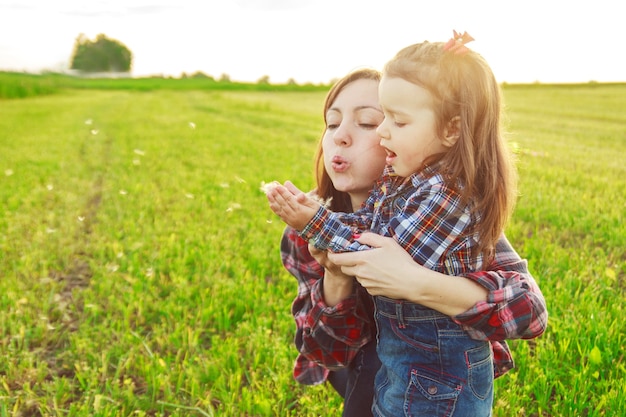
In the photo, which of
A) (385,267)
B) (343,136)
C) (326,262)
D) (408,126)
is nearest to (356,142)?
(343,136)

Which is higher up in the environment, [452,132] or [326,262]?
[452,132]

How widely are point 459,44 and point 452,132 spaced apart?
0.26 meters

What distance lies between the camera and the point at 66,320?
3629 millimetres

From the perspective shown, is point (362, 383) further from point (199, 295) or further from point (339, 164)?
point (199, 295)

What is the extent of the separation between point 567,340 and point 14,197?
6.46 m

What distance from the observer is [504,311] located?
1.63 m

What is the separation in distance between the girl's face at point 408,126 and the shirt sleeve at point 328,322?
607 millimetres

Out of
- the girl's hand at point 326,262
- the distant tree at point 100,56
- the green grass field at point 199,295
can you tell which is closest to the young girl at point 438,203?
the girl's hand at point 326,262

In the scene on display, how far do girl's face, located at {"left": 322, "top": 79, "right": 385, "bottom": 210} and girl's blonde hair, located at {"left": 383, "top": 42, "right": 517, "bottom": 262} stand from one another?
0.32 metres

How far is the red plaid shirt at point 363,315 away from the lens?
1623 mm

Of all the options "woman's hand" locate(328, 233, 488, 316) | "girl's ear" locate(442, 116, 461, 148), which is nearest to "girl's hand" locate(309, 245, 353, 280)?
"woman's hand" locate(328, 233, 488, 316)

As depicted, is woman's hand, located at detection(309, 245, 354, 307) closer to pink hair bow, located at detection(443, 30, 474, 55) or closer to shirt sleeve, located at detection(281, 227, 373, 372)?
shirt sleeve, located at detection(281, 227, 373, 372)

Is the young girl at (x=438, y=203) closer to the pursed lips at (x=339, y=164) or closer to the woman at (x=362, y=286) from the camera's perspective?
the woman at (x=362, y=286)

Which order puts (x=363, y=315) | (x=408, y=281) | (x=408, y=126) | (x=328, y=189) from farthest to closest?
(x=328, y=189), (x=363, y=315), (x=408, y=126), (x=408, y=281)
